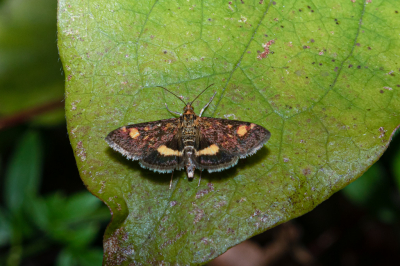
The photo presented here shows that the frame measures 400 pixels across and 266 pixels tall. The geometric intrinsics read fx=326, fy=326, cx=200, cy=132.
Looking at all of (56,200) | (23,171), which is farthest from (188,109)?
(23,171)

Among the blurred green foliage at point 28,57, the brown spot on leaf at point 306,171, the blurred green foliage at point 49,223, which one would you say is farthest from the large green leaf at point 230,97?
the blurred green foliage at point 28,57

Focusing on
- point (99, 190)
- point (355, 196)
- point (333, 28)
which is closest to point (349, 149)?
point (333, 28)

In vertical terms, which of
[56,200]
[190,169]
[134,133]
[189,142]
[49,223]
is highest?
[134,133]

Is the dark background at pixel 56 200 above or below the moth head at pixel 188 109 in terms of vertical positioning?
below

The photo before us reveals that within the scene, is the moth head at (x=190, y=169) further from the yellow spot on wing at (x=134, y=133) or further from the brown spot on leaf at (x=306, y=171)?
the brown spot on leaf at (x=306, y=171)

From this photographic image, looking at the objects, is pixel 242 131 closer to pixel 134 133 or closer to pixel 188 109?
pixel 188 109

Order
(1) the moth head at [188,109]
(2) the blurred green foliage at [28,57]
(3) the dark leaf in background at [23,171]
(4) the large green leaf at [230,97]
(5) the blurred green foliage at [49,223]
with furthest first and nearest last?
1. (2) the blurred green foliage at [28,57]
2. (3) the dark leaf in background at [23,171]
3. (5) the blurred green foliage at [49,223]
4. (1) the moth head at [188,109]
5. (4) the large green leaf at [230,97]
